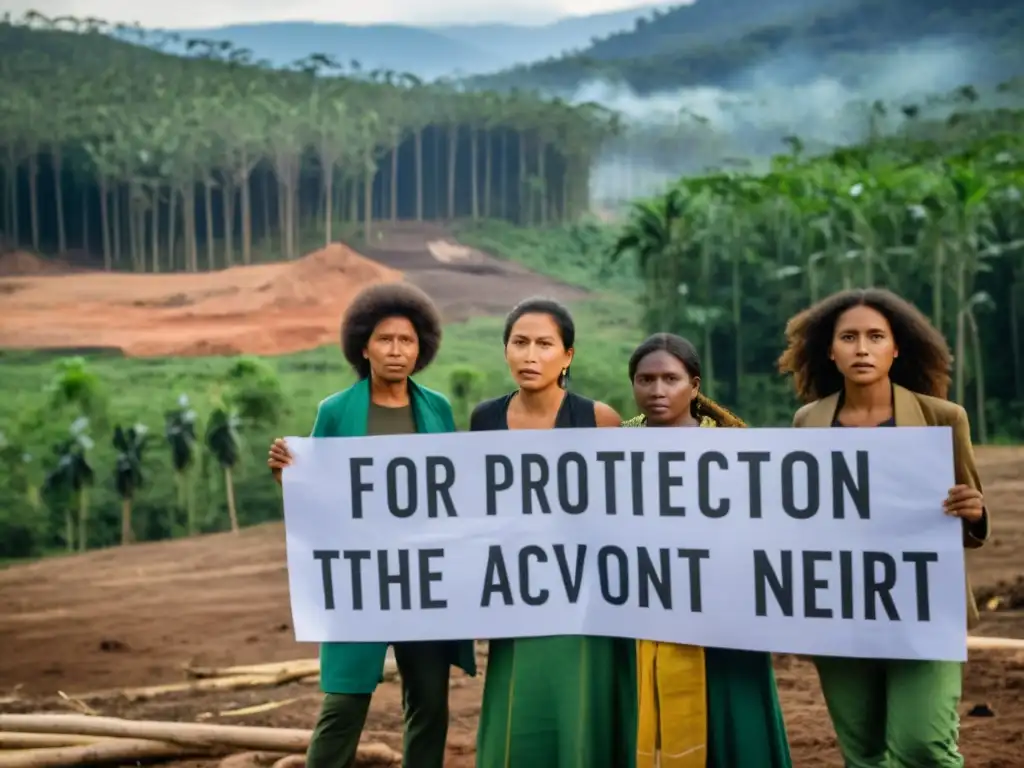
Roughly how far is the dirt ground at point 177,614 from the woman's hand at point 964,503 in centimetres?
278

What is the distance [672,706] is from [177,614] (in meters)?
4.37

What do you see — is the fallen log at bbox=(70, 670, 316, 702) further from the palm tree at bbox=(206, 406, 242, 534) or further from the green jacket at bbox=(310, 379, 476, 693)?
the green jacket at bbox=(310, 379, 476, 693)

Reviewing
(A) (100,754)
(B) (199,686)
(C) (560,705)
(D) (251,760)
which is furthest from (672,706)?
(B) (199,686)

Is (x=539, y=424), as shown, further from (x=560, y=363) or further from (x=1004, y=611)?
(x=1004, y=611)

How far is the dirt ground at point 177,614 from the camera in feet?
19.4

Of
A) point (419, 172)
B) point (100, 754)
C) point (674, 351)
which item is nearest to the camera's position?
point (674, 351)

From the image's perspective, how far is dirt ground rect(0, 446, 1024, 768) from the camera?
5.91 metres

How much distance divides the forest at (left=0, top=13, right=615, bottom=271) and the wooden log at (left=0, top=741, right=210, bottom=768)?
10.6ft

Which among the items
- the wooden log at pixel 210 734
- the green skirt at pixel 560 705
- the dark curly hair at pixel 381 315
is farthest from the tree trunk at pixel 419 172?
the green skirt at pixel 560 705

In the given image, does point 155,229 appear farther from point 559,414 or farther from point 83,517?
point 559,414

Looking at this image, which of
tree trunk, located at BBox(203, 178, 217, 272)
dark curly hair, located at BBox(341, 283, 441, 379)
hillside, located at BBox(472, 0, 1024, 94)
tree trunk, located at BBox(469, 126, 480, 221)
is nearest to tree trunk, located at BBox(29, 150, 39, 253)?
tree trunk, located at BBox(203, 178, 217, 272)

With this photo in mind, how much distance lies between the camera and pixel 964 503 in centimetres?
282

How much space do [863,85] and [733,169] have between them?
0.85 metres

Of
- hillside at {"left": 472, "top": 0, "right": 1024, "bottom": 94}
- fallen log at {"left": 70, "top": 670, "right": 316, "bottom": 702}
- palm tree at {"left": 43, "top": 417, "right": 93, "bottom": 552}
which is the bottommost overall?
fallen log at {"left": 70, "top": 670, "right": 316, "bottom": 702}
